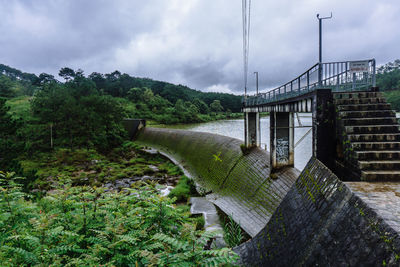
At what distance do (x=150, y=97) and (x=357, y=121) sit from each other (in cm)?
9307

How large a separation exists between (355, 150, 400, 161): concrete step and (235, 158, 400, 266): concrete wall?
1046mm

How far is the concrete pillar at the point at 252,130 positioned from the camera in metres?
19.0

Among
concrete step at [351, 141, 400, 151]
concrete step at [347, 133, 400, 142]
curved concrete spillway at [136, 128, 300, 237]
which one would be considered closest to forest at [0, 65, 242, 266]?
curved concrete spillway at [136, 128, 300, 237]

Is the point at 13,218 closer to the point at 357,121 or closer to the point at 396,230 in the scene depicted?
the point at 396,230

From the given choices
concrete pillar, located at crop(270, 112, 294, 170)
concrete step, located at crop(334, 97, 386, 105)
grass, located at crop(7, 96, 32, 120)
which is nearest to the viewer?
concrete step, located at crop(334, 97, 386, 105)

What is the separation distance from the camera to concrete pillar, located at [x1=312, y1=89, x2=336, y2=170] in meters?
7.19

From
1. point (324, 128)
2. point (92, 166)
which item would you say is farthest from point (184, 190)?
point (92, 166)

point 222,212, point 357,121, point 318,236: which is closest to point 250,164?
point 222,212

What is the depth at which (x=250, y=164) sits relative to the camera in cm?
1692

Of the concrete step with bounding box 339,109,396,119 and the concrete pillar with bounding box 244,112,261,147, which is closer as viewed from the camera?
the concrete step with bounding box 339,109,396,119

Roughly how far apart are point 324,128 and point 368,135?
1.23 m

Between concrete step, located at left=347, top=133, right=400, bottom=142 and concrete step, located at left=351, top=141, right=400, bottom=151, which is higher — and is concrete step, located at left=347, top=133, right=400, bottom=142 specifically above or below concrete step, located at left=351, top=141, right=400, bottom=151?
above

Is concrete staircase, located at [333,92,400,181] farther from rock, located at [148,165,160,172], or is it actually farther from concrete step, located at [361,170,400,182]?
rock, located at [148,165,160,172]

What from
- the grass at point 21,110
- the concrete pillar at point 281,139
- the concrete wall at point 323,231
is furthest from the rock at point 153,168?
the concrete wall at point 323,231
